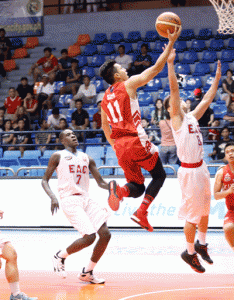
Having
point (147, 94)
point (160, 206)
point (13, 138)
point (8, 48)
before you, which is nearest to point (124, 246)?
point (160, 206)

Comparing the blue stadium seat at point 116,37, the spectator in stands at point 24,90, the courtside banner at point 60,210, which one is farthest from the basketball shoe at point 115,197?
the blue stadium seat at point 116,37

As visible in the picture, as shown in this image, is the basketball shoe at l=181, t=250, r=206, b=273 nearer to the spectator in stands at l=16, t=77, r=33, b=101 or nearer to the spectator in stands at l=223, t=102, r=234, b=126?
the spectator in stands at l=223, t=102, r=234, b=126

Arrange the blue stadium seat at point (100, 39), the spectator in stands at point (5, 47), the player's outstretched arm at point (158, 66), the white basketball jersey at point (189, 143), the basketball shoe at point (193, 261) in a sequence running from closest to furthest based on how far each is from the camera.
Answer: the player's outstretched arm at point (158, 66) < the white basketball jersey at point (189, 143) < the basketball shoe at point (193, 261) < the blue stadium seat at point (100, 39) < the spectator in stands at point (5, 47)

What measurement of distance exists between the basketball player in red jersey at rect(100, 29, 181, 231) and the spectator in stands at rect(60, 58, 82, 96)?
30.5 ft

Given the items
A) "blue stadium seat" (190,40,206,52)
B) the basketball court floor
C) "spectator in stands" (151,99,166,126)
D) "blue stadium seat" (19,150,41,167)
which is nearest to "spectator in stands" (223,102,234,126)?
"spectator in stands" (151,99,166,126)

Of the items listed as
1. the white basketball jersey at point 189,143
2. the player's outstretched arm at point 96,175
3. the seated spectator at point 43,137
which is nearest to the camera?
the white basketball jersey at point 189,143

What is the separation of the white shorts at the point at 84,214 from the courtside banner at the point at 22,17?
923cm

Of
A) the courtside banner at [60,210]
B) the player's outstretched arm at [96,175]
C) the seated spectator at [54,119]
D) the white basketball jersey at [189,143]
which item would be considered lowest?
the courtside banner at [60,210]

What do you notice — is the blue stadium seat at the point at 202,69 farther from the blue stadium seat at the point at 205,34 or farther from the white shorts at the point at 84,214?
the white shorts at the point at 84,214

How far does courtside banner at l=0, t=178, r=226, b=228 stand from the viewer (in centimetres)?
1027

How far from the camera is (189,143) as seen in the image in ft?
18.0

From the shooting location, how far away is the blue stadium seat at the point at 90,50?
16.1 meters

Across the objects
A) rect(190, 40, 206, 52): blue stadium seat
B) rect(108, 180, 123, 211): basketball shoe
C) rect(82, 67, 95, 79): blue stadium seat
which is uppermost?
rect(190, 40, 206, 52): blue stadium seat

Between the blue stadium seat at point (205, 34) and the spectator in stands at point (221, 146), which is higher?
the blue stadium seat at point (205, 34)
